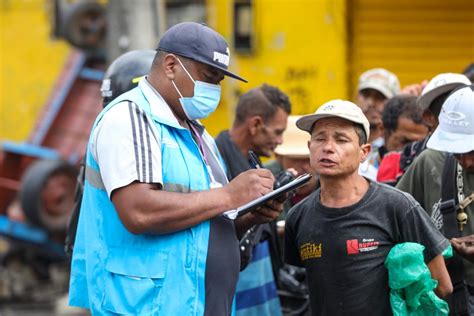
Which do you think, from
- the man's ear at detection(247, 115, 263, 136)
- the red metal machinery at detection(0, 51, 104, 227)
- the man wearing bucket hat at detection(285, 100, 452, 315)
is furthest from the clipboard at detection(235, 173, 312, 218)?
the red metal machinery at detection(0, 51, 104, 227)

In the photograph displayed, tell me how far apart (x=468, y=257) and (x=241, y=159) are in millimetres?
1644

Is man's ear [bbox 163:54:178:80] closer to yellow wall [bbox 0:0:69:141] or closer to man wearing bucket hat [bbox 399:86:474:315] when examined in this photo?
man wearing bucket hat [bbox 399:86:474:315]

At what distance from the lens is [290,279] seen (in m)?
6.42

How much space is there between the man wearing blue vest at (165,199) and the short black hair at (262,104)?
5.74 feet

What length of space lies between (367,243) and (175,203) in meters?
0.90

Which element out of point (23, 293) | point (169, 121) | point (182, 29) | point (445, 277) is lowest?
point (23, 293)

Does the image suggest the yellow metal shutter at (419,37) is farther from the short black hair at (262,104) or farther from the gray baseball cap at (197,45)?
the gray baseball cap at (197,45)

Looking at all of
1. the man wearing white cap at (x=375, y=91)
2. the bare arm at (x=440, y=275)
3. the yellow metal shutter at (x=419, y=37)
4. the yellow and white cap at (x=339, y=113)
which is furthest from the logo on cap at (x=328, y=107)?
the yellow metal shutter at (x=419, y=37)

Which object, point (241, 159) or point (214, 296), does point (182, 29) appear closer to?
point (214, 296)

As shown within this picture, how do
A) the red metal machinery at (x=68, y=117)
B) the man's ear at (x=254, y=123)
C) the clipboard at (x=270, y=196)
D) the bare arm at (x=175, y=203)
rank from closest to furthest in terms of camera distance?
the bare arm at (x=175, y=203) < the clipboard at (x=270, y=196) < the man's ear at (x=254, y=123) < the red metal machinery at (x=68, y=117)

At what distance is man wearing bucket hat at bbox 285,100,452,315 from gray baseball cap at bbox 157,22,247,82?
52 centimetres

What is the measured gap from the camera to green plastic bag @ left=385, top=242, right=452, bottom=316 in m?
4.45

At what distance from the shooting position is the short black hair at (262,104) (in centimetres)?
632

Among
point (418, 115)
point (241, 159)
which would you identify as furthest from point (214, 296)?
point (418, 115)
